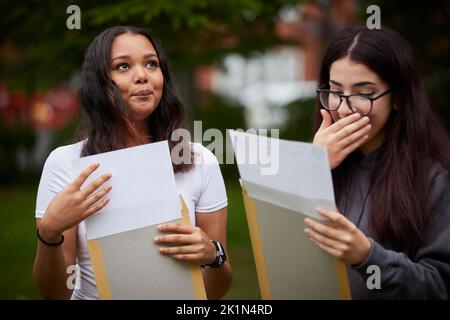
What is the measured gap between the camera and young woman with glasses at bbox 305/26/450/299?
83.7 inches

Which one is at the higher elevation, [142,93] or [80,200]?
[142,93]

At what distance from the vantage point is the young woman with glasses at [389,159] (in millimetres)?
2125

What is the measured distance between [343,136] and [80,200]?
0.91 m

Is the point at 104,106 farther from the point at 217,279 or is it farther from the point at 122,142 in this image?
the point at 217,279

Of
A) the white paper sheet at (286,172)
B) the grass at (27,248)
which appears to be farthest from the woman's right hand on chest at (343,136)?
the grass at (27,248)

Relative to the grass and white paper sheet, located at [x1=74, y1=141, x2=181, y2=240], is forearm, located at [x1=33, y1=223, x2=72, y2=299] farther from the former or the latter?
the grass

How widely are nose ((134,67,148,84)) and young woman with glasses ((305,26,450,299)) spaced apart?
0.66 metres

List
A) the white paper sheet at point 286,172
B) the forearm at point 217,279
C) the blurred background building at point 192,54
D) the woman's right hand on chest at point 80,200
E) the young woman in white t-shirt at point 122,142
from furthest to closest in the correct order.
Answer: the blurred background building at point 192,54 → the forearm at point 217,279 → the young woman in white t-shirt at point 122,142 → the woman's right hand on chest at point 80,200 → the white paper sheet at point 286,172

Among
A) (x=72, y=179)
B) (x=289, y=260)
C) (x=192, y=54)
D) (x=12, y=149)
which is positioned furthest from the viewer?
(x=12, y=149)

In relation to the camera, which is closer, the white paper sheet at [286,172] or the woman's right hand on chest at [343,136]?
the white paper sheet at [286,172]

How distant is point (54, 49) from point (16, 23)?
0.60 metres

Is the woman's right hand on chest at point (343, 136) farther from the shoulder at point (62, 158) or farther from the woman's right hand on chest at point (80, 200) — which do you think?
the shoulder at point (62, 158)

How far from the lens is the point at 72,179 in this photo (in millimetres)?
2340

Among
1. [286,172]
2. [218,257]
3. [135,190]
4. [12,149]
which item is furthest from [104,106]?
Result: [12,149]
